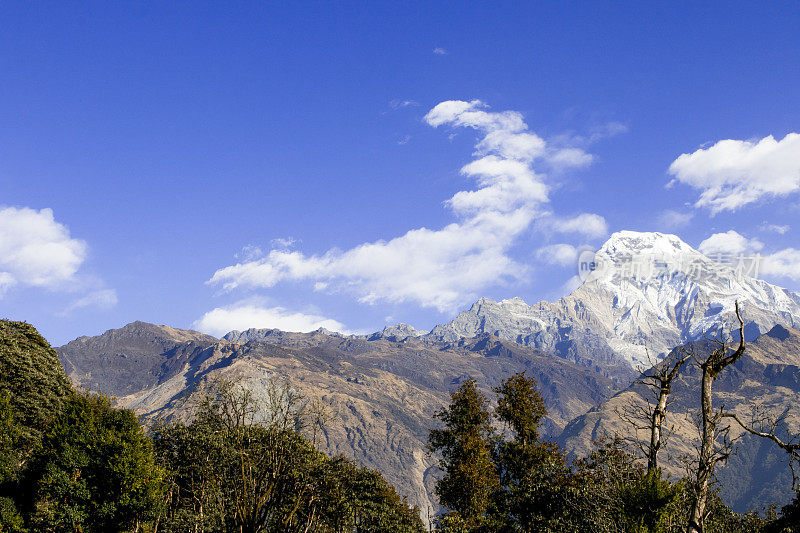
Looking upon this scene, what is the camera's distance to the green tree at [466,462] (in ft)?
171

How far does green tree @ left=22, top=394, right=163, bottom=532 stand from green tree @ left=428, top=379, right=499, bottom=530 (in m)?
27.4

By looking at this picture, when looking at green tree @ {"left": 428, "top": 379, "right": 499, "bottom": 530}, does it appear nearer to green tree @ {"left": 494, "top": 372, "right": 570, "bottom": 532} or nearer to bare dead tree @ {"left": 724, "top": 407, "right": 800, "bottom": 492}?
green tree @ {"left": 494, "top": 372, "right": 570, "bottom": 532}

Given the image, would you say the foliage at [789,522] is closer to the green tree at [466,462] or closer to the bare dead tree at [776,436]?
the bare dead tree at [776,436]

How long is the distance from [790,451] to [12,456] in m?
60.3

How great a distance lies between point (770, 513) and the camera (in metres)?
54.2

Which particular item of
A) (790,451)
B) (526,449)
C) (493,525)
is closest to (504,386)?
(526,449)

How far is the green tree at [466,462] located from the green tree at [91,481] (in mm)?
27423

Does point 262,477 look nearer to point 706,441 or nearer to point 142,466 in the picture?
point 142,466

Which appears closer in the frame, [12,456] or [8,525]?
[8,525]

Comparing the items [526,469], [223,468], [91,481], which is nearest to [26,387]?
[91,481]

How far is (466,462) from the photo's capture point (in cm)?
5281

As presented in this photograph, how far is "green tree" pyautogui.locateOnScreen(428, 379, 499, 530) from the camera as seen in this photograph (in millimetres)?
52188

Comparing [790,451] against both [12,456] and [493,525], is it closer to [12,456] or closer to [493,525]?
[493,525]

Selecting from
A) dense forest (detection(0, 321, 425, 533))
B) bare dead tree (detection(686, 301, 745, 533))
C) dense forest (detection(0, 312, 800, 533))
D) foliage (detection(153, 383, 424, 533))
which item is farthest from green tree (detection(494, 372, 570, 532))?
bare dead tree (detection(686, 301, 745, 533))
